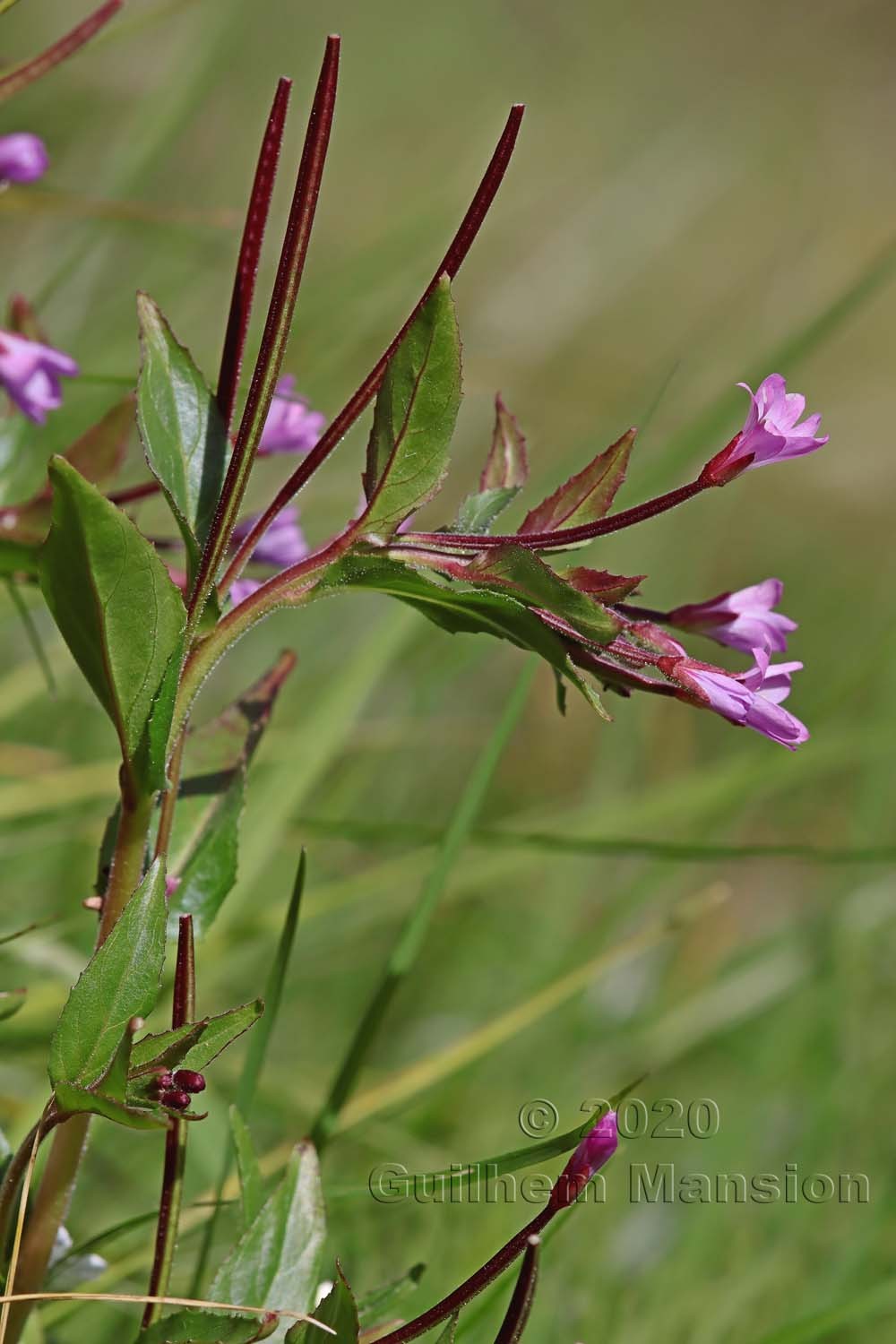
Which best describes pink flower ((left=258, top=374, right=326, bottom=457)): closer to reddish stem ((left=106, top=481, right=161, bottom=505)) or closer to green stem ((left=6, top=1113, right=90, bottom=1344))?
reddish stem ((left=106, top=481, right=161, bottom=505))

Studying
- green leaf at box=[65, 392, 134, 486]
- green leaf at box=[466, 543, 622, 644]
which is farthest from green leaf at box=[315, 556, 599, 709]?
green leaf at box=[65, 392, 134, 486]

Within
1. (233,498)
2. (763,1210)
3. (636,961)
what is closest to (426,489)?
(233,498)

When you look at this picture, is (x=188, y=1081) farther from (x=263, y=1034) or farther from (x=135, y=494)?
(x=135, y=494)

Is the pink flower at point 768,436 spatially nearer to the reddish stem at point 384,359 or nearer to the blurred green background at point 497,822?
the reddish stem at point 384,359

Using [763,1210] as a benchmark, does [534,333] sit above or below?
above

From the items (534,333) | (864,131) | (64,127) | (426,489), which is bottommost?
(426,489)

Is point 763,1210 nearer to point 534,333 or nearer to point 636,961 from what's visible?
point 636,961

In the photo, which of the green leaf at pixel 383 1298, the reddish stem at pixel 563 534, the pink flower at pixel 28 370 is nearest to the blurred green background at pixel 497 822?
the green leaf at pixel 383 1298
